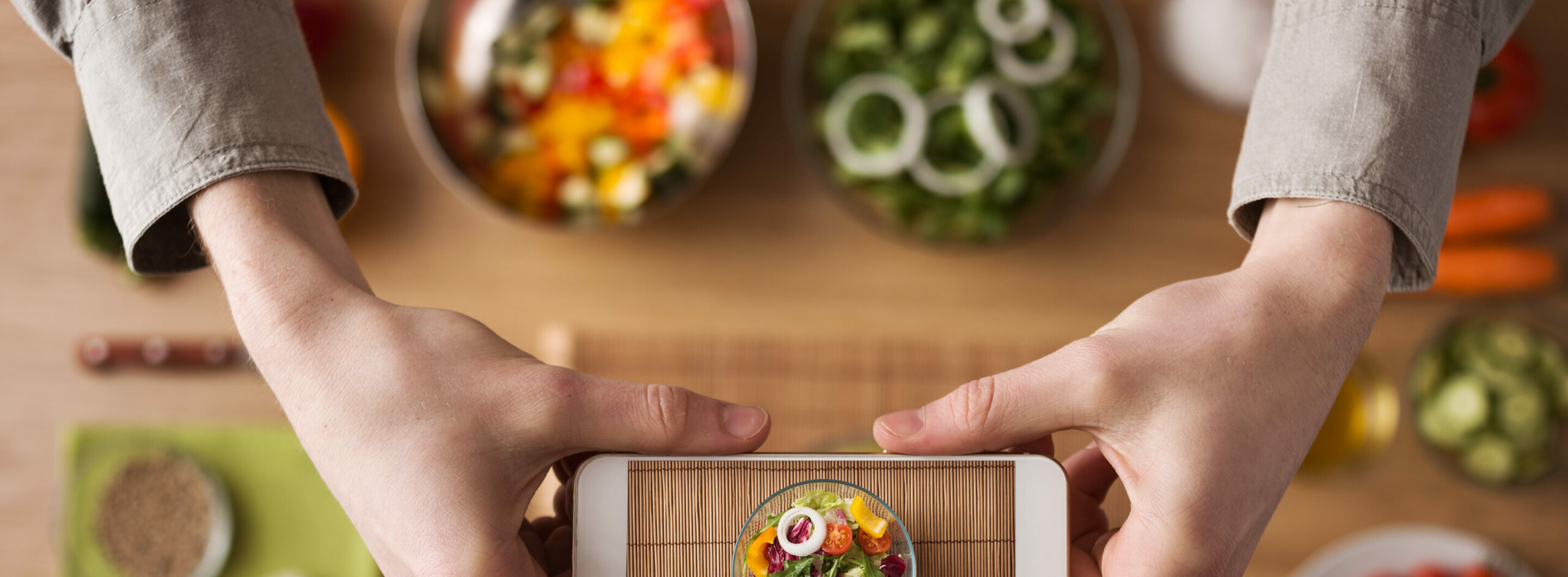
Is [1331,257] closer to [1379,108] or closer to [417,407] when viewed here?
[1379,108]

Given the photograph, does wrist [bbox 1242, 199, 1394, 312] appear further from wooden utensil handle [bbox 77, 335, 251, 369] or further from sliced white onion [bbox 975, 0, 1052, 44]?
wooden utensil handle [bbox 77, 335, 251, 369]

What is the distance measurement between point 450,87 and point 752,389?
766 millimetres

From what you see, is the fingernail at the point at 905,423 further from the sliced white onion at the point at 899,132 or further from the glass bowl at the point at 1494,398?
the glass bowl at the point at 1494,398

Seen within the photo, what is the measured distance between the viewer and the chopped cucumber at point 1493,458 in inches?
60.3

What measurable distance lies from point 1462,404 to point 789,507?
1498 mm

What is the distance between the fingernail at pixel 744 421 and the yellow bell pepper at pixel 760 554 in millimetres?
78

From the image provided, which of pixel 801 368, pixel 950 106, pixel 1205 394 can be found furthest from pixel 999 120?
pixel 1205 394

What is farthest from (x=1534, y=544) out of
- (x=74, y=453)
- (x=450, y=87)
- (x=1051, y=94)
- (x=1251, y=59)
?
(x=74, y=453)

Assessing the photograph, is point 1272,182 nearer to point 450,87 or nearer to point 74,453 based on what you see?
point 450,87

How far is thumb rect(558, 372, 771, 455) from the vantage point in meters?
0.66

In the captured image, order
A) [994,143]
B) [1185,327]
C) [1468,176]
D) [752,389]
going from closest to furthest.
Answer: [1185,327], [994,143], [752,389], [1468,176]

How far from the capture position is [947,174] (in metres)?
1.48

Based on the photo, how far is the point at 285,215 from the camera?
0.70 metres

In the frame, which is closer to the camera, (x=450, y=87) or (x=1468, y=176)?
(x=450, y=87)
